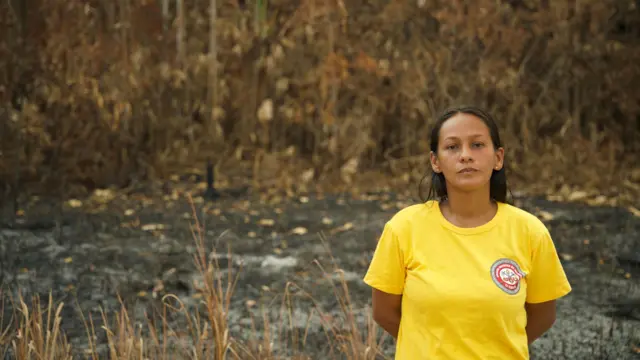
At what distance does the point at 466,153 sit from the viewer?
200 cm

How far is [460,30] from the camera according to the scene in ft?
30.1

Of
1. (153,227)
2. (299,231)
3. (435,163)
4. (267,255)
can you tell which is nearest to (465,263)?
(435,163)

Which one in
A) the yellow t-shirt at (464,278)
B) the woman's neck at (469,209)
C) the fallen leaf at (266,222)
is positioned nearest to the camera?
the yellow t-shirt at (464,278)

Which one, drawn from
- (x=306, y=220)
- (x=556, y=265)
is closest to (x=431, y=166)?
(x=556, y=265)

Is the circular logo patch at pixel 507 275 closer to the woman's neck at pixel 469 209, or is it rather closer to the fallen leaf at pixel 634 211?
the woman's neck at pixel 469 209

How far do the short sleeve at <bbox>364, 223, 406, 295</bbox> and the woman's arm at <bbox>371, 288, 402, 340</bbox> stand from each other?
0.14ft

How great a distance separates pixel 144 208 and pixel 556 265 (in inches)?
216

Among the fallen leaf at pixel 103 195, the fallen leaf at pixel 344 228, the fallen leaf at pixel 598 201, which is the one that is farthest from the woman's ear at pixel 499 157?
the fallen leaf at pixel 103 195

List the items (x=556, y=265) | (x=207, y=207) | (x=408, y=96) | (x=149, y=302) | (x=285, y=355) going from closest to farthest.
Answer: (x=556, y=265) → (x=285, y=355) → (x=149, y=302) → (x=207, y=207) → (x=408, y=96)

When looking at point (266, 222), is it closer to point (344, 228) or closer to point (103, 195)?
point (344, 228)

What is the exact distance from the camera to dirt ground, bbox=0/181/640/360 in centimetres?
449

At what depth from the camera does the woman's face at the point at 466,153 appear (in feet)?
6.58

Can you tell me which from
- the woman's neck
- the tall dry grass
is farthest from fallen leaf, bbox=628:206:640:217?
the woman's neck

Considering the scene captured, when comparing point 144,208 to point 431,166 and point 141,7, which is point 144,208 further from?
point 431,166
